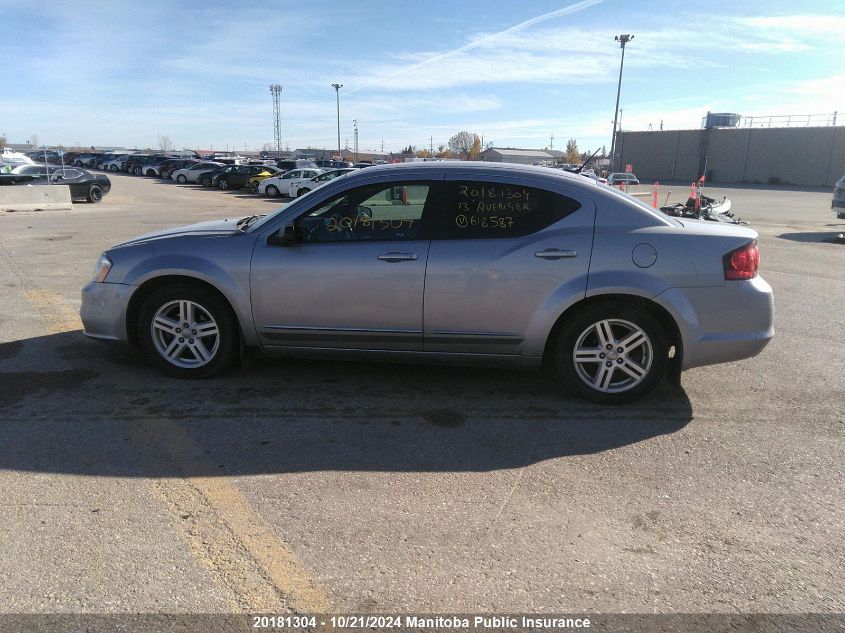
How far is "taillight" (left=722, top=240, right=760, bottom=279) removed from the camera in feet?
14.1

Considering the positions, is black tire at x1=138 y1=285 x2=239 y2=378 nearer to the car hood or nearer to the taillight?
the car hood

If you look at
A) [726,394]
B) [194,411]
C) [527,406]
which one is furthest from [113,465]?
[726,394]

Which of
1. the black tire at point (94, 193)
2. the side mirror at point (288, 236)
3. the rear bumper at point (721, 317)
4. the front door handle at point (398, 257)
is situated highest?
the side mirror at point (288, 236)

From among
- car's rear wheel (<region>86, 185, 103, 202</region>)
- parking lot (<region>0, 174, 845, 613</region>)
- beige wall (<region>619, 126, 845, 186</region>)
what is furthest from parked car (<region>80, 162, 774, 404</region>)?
beige wall (<region>619, 126, 845, 186</region>)

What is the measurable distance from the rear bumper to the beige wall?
67.5 metres

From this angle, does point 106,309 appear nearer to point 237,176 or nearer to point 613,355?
point 613,355

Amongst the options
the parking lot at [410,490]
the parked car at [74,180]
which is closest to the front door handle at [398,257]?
the parking lot at [410,490]

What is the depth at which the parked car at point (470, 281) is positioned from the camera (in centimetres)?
434

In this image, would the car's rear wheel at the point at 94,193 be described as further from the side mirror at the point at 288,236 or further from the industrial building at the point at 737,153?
the industrial building at the point at 737,153

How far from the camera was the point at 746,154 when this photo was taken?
69.4m

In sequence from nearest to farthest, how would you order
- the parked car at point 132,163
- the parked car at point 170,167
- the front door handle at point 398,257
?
the front door handle at point 398,257 → the parked car at point 170,167 → the parked car at point 132,163

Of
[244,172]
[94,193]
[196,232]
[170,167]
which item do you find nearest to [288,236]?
[196,232]

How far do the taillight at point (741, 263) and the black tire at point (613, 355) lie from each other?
59 cm

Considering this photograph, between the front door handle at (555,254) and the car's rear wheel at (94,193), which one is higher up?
the front door handle at (555,254)
